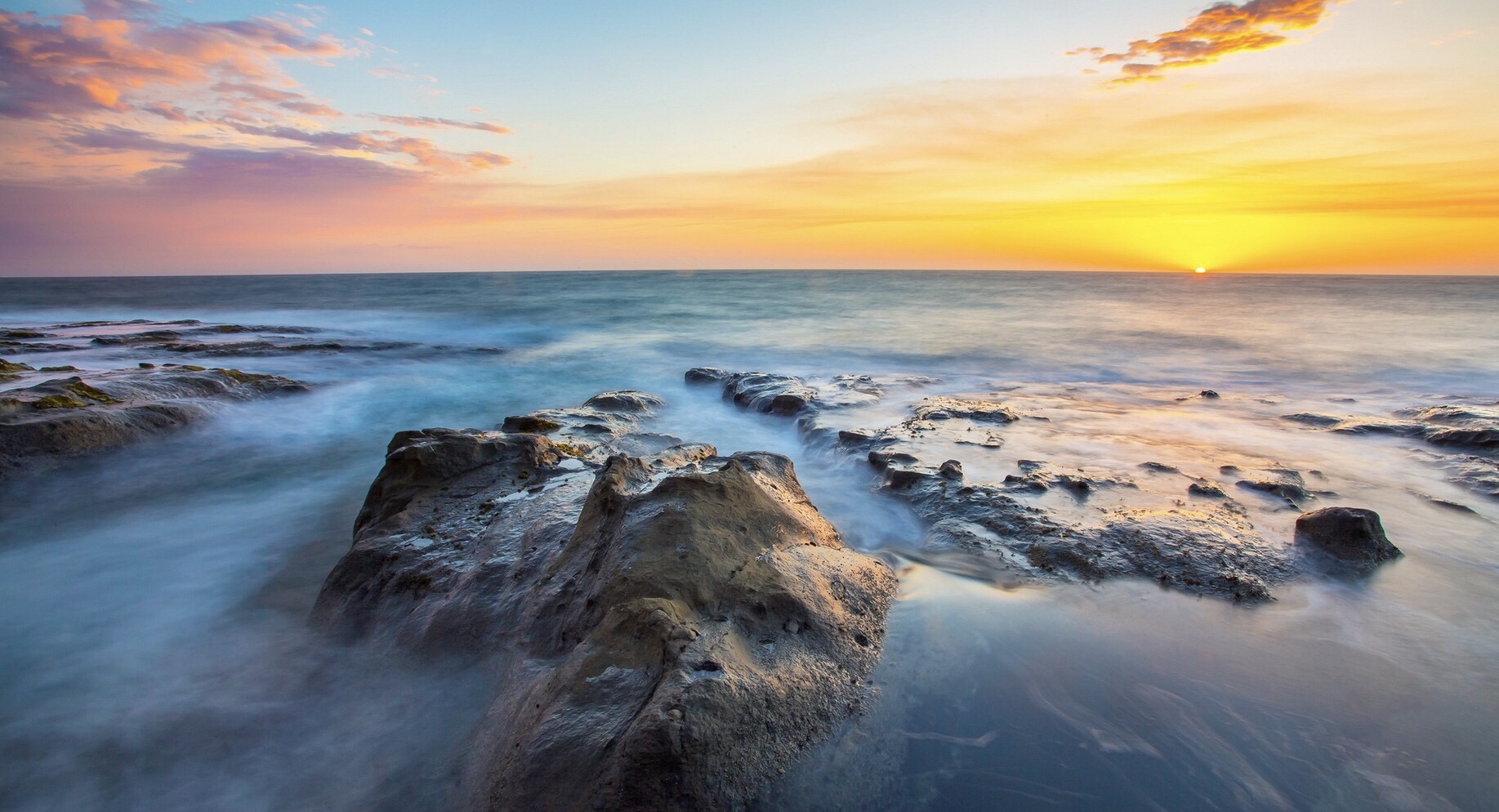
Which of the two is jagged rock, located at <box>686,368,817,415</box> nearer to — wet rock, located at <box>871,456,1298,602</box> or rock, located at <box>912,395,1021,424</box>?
rock, located at <box>912,395,1021,424</box>

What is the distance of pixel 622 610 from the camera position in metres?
2.59

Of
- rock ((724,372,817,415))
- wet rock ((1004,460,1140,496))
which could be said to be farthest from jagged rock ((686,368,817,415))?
wet rock ((1004,460,1140,496))

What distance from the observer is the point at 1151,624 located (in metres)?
3.60

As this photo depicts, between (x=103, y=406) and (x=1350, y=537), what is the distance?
11.7 meters

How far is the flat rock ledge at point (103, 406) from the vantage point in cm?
636

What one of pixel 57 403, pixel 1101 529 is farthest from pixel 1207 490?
pixel 57 403

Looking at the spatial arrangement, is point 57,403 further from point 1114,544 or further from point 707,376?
point 1114,544

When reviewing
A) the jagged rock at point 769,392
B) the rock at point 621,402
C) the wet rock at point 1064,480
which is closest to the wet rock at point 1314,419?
the wet rock at point 1064,480

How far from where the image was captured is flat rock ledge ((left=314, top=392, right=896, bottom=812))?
2131 millimetres

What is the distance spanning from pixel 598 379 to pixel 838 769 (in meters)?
12.1

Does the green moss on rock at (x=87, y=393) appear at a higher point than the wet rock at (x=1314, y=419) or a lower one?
higher

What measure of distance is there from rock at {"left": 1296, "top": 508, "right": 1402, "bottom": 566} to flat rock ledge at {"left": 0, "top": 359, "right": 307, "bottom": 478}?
10.7m

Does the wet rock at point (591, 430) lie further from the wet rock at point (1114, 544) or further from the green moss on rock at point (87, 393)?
the green moss on rock at point (87, 393)

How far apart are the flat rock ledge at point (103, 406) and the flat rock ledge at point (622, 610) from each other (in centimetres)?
440
